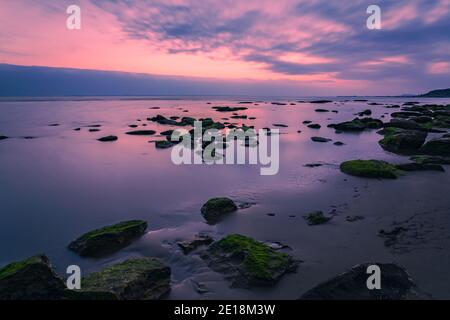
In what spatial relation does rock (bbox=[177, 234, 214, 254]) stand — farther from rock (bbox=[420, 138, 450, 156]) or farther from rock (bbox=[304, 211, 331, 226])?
rock (bbox=[420, 138, 450, 156])

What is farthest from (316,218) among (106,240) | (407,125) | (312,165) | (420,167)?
(407,125)

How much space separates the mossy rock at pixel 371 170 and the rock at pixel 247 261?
8.15m

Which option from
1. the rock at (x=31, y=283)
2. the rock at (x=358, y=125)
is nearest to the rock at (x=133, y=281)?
the rock at (x=31, y=283)

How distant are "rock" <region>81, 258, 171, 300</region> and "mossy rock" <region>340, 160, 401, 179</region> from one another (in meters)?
10.3

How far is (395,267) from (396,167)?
995 centimetres

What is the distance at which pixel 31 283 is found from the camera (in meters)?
6.11

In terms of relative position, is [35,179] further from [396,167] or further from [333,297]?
[396,167]

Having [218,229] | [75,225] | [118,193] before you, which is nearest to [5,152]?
[118,193]

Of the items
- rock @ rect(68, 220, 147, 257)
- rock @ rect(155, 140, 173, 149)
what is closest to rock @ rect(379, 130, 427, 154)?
rock @ rect(155, 140, 173, 149)

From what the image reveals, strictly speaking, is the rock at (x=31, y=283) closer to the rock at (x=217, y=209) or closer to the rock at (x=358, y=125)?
the rock at (x=217, y=209)

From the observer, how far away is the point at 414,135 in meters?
20.6

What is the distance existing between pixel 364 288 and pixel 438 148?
51.7 ft

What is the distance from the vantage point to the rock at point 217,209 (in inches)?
402

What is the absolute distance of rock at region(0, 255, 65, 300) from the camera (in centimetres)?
600
